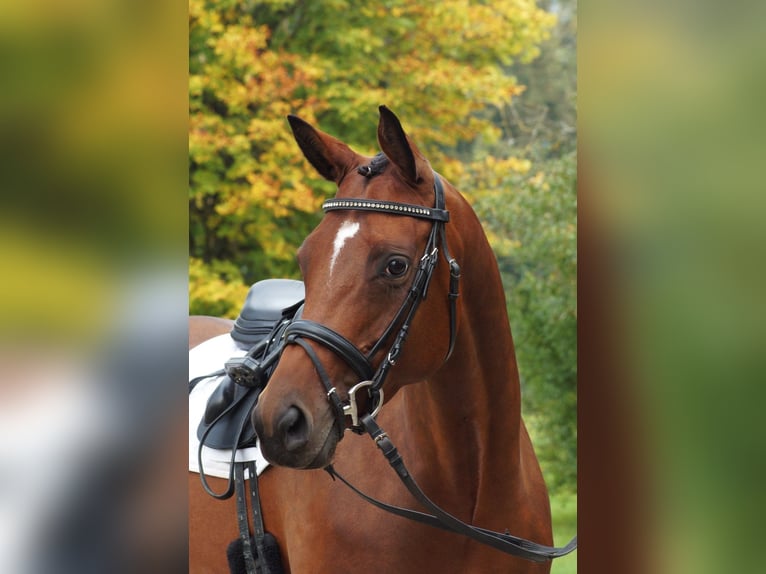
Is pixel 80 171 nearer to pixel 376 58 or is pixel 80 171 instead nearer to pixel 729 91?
pixel 729 91

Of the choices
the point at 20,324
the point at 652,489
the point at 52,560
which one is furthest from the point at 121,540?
the point at 652,489

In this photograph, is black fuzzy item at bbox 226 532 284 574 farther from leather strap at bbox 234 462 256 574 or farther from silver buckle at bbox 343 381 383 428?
silver buckle at bbox 343 381 383 428

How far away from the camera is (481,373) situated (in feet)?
9.13

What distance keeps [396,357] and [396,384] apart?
13cm

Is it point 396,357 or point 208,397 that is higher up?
point 396,357

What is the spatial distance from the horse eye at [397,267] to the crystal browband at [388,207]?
144 millimetres

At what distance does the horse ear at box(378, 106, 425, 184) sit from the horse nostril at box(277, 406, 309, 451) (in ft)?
2.54

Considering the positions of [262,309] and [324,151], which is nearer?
[324,151]

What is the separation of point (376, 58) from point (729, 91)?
860 centimetres

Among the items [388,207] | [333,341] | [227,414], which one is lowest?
[227,414]

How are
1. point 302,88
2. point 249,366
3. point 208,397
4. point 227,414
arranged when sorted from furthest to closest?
point 302,88 < point 208,397 < point 227,414 < point 249,366

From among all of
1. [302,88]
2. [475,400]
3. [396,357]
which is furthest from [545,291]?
[396,357]

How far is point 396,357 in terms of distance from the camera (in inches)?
96.3

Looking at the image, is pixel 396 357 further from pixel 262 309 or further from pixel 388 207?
pixel 262 309
